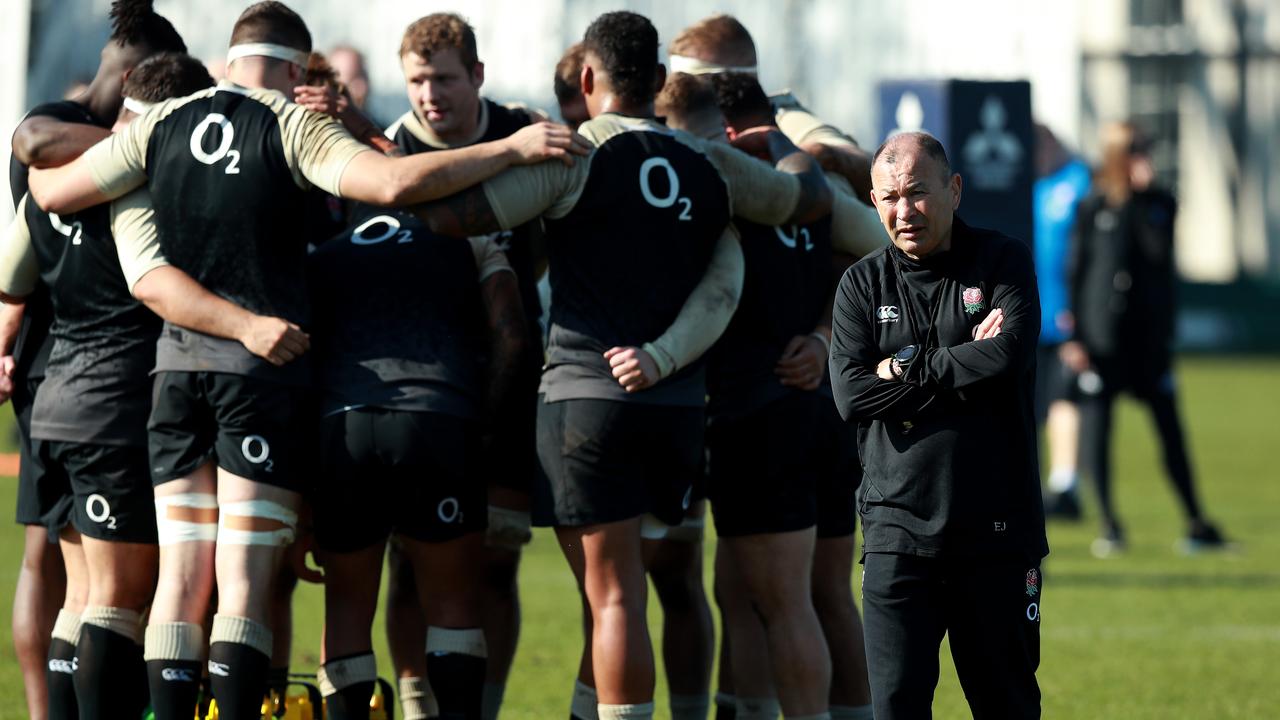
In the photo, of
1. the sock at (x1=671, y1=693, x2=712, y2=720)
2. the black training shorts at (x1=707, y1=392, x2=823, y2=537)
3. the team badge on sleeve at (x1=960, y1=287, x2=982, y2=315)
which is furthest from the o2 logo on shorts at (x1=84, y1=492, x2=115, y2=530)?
the team badge on sleeve at (x1=960, y1=287, x2=982, y2=315)

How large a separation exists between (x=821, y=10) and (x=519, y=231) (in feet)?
82.4

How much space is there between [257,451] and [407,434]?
1.46 ft

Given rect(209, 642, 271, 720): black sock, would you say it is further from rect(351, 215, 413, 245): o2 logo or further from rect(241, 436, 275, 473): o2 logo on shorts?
rect(351, 215, 413, 245): o2 logo

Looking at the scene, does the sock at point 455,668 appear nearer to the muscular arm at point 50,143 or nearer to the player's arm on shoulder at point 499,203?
the player's arm on shoulder at point 499,203

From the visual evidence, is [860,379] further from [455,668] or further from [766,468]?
[455,668]

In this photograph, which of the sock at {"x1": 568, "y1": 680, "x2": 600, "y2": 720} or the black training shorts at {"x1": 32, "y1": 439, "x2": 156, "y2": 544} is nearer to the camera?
the black training shorts at {"x1": 32, "y1": 439, "x2": 156, "y2": 544}

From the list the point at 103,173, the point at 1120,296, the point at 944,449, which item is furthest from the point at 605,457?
the point at 1120,296

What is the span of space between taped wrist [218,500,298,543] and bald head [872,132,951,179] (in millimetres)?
2032

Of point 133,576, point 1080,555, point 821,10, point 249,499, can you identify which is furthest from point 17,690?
point 821,10

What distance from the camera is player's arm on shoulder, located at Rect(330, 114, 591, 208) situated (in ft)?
17.7

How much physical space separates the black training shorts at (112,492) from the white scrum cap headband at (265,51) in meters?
1.25

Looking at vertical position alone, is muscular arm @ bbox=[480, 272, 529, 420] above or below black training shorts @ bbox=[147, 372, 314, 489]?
above

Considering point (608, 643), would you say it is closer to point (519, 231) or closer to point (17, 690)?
point (519, 231)

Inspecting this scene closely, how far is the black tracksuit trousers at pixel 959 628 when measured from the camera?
16.6ft
